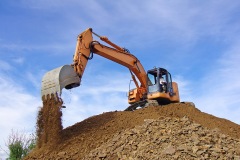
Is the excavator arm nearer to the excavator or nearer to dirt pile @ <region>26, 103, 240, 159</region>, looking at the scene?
the excavator

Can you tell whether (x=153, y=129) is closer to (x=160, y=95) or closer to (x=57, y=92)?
(x=57, y=92)

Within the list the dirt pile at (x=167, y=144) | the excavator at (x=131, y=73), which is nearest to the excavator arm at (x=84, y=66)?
the excavator at (x=131, y=73)

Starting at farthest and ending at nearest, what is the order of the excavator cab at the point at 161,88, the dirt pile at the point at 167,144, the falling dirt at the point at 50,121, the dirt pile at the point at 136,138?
the excavator cab at the point at 161,88, the falling dirt at the point at 50,121, the dirt pile at the point at 136,138, the dirt pile at the point at 167,144

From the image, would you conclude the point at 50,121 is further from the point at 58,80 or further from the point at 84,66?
the point at 84,66

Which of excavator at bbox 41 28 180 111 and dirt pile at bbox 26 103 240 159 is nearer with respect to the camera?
dirt pile at bbox 26 103 240 159

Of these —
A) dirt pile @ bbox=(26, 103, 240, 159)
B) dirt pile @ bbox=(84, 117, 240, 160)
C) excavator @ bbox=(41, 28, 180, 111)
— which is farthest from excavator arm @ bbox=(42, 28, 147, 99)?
dirt pile @ bbox=(84, 117, 240, 160)

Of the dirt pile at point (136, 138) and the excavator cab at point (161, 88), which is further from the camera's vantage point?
the excavator cab at point (161, 88)

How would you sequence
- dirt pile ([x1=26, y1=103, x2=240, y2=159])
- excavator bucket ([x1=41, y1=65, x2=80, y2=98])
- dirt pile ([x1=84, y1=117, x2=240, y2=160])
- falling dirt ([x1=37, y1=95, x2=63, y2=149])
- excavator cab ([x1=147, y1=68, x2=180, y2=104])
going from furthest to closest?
excavator cab ([x1=147, y1=68, x2=180, y2=104])
falling dirt ([x1=37, y1=95, x2=63, y2=149])
excavator bucket ([x1=41, y1=65, x2=80, y2=98])
dirt pile ([x1=26, y1=103, x2=240, y2=159])
dirt pile ([x1=84, y1=117, x2=240, y2=160])

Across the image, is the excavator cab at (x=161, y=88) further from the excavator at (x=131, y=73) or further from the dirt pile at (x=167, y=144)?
the dirt pile at (x=167, y=144)

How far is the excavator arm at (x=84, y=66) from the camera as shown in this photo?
1274 cm

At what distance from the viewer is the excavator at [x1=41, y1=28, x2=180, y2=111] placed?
42.3 feet

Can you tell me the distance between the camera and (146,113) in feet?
50.5

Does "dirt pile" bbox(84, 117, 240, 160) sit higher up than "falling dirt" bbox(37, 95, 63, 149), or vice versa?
"falling dirt" bbox(37, 95, 63, 149)

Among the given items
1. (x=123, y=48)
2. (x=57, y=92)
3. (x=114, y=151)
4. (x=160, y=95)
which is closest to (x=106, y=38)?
(x=123, y=48)
